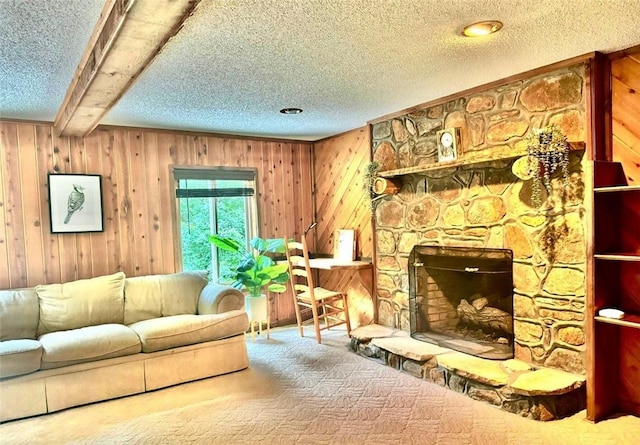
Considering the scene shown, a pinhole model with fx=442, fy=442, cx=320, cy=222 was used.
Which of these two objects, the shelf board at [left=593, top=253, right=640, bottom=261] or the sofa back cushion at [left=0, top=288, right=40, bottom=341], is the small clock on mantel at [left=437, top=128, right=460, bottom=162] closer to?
the shelf board at [left=593, top=253, right=640, bottom=261]

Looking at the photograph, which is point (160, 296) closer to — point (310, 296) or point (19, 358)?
point (19, 358)

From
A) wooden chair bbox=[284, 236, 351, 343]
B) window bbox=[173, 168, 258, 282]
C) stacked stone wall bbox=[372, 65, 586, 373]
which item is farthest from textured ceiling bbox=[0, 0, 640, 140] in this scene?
wooden chair bbox=[284, 236, 351, 343]

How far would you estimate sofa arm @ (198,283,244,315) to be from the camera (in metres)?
3.96

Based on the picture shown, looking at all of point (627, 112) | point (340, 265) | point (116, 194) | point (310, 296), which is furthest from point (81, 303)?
point (627, 112)

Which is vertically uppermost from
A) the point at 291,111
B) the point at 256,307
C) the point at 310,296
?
the point at 291,111

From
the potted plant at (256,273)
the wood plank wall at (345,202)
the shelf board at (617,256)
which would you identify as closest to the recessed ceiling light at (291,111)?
the wood plank wall at (345,202)

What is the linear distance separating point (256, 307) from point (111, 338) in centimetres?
162

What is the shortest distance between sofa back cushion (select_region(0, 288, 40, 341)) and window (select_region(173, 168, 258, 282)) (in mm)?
1484

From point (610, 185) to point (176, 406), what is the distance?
3288mm

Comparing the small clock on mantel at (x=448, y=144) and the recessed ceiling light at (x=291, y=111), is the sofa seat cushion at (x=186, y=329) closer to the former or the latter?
the recessed ceiling light at (x=291, y=111)

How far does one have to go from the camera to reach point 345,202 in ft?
16.9

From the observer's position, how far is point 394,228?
441 centimetres

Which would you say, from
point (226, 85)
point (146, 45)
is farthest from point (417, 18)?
point (226, 85)

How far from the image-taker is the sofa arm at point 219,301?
3.96 metres
